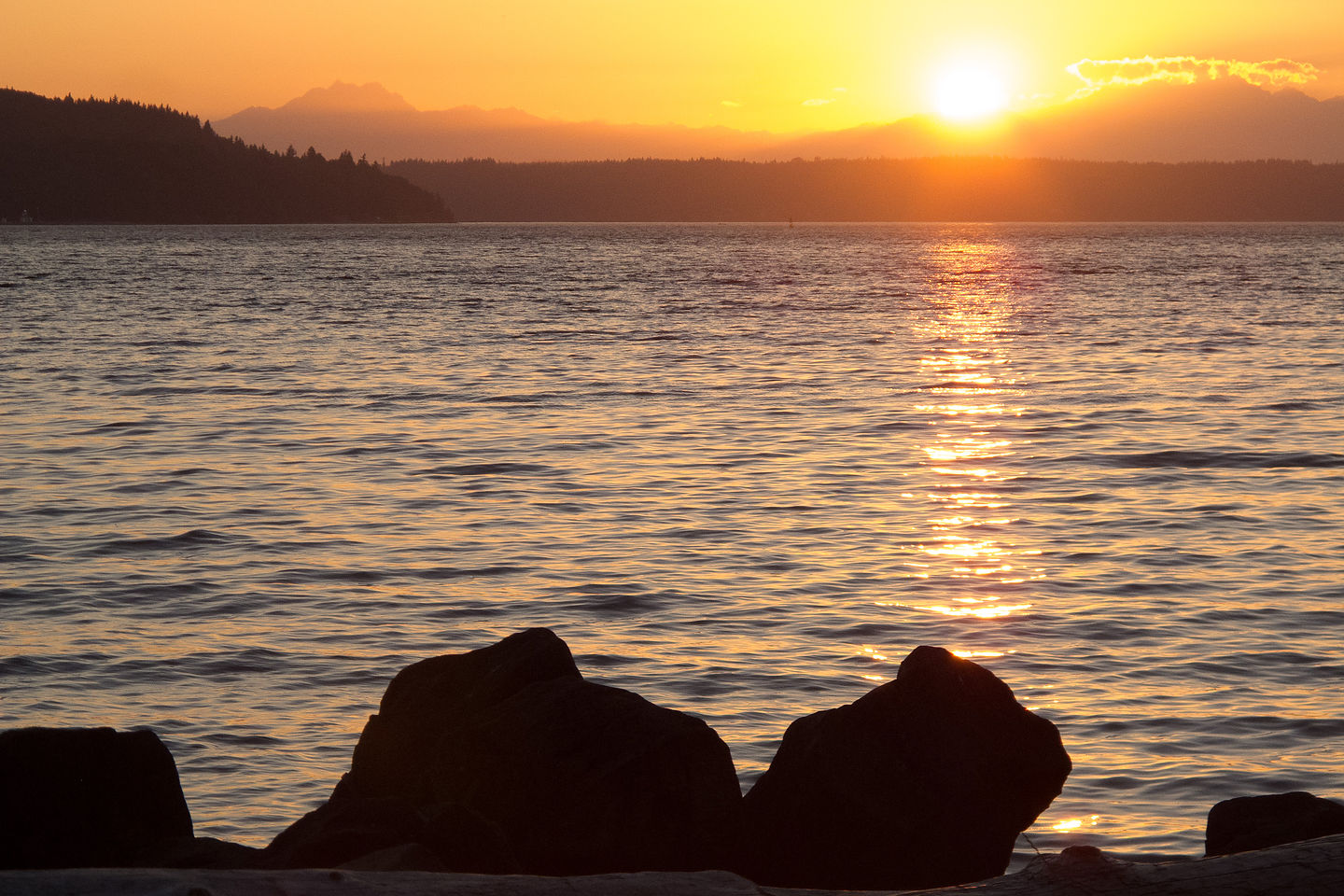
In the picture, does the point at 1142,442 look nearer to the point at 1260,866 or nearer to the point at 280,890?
the point at 1260,866

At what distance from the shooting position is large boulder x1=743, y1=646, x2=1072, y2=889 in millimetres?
7164

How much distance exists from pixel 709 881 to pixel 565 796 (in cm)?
167

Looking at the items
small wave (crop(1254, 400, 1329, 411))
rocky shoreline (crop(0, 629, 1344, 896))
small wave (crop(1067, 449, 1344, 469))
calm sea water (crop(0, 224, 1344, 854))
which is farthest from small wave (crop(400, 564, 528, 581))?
small wave (crop(1254, 400, 1329, 411))

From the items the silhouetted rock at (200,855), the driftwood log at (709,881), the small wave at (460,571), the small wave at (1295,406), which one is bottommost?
the small wave at (1295,406)

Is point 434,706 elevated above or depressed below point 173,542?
above

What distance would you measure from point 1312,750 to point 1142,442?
564 inches

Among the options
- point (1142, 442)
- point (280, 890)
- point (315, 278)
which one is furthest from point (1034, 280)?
point (280, 890)

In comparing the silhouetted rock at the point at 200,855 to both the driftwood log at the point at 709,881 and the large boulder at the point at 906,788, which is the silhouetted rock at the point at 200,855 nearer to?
the driftwood log at the point at 709,881

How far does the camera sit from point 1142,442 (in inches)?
904

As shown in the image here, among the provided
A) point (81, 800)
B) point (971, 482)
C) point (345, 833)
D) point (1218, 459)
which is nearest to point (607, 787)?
point (345, 833)

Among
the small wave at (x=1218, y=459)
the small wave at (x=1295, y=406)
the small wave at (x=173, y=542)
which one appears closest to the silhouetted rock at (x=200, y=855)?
the small wave at (x=173, y=542)

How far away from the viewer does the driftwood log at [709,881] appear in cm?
507

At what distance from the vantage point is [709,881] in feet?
18.4

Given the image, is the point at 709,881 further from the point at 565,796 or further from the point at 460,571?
the point at 460,571
